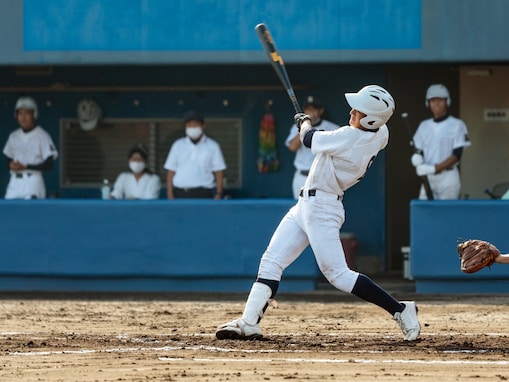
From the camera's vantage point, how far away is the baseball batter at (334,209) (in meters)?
8.87

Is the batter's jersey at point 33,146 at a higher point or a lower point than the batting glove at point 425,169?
higher

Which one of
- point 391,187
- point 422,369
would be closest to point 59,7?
point 391,187

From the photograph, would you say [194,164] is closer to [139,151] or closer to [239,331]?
[139,151]

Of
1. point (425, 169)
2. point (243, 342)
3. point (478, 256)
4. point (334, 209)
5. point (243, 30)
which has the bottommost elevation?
point (243, 342)

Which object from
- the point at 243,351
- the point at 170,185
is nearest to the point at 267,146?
the point at 170,185

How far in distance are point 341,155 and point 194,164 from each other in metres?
5.84

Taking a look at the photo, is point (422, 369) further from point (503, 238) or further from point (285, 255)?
point (503, 238)

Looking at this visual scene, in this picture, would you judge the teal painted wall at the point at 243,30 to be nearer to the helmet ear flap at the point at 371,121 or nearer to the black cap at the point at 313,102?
the black cap at the point at 313,102

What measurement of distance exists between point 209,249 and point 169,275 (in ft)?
1.67

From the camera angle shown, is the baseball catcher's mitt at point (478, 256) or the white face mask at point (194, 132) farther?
the white face mask at point (194, 132)

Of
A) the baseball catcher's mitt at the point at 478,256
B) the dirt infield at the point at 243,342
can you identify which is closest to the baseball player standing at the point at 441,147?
the dirt infield at the point at 243,342

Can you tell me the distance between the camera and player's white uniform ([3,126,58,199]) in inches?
588

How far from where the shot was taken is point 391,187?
15703 mm

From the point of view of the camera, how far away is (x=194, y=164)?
47.9 ft
